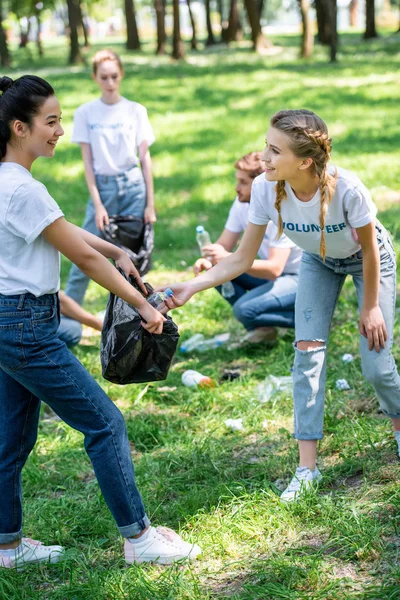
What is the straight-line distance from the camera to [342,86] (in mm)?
18391

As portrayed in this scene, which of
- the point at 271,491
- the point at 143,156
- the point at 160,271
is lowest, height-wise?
the point at 160,271

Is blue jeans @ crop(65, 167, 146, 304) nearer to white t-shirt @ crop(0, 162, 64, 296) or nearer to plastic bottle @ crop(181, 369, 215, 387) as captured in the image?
plastic bottle @ crop(181, 369, 215, 387)

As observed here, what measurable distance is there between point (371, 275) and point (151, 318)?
98 centimetres

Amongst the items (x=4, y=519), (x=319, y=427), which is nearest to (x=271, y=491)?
(x=319, y=427)

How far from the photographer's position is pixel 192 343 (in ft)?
20.0

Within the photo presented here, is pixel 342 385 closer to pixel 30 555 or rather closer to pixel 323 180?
pixel 323 180

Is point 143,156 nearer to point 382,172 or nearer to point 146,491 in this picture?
point 146,491

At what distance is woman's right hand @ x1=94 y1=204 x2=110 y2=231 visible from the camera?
6.34m

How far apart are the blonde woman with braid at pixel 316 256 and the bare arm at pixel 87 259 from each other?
0.59 m

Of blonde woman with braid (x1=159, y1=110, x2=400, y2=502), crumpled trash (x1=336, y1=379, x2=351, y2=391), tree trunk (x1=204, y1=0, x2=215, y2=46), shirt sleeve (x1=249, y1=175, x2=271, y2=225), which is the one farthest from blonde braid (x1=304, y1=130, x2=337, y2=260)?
tree trunk (x1=204, y1=0, x2=215, y2=46)

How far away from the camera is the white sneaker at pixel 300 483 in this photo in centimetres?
354

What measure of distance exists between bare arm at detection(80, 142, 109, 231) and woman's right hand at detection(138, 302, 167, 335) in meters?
3.24

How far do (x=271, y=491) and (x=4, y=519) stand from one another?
1177mm

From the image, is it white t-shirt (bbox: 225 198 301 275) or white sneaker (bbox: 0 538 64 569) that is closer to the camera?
white sneaker (bbox: 0 538 64 569)
